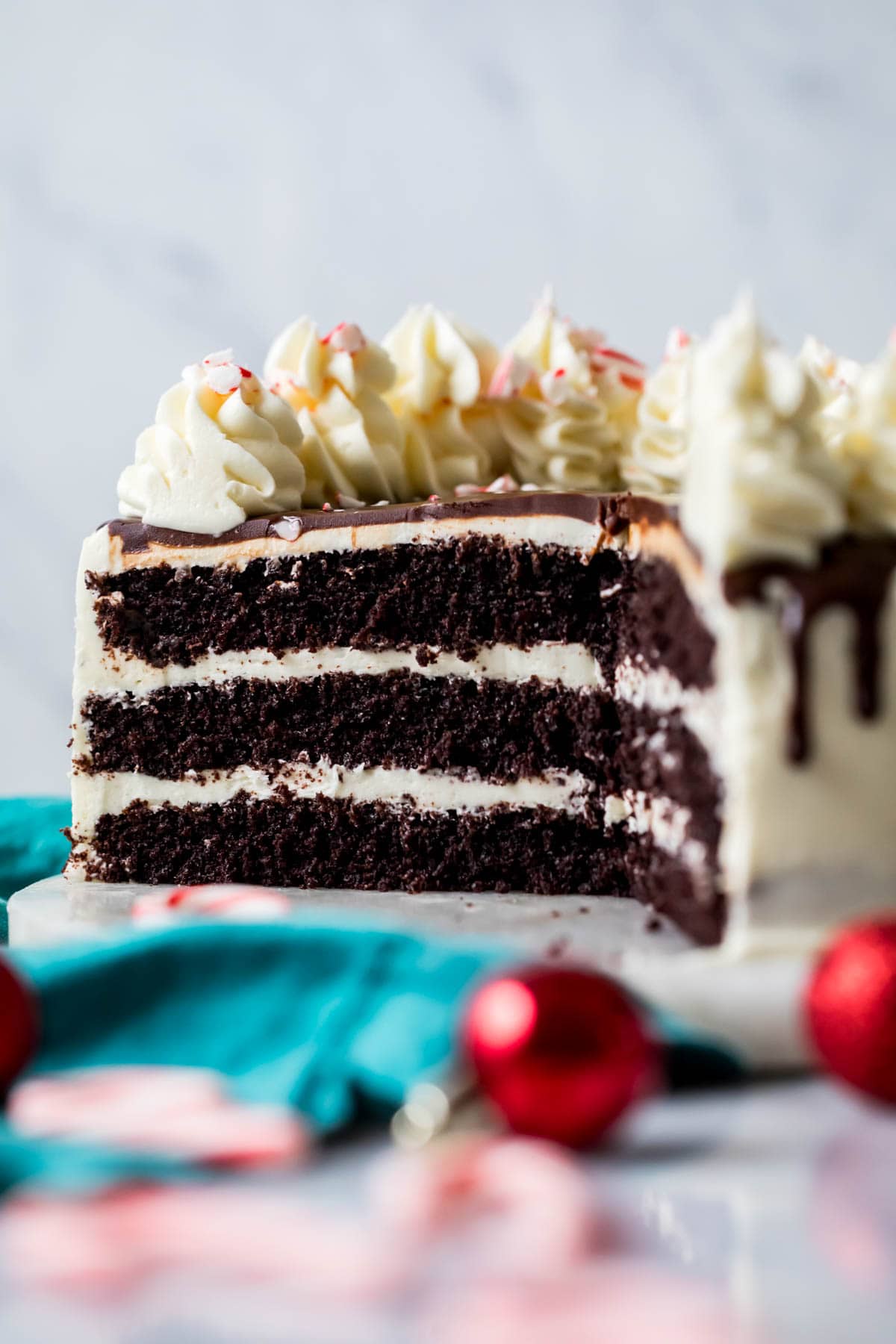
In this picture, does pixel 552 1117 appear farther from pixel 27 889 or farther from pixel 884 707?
pixel 27 889

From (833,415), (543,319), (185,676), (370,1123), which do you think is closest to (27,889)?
(185,676)

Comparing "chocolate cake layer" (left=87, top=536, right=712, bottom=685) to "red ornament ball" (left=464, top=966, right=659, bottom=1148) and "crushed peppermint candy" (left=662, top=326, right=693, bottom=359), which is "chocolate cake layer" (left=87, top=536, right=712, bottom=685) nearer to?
"crushed peppermint candy" (left=662, top=326, right=693, bottom=359)

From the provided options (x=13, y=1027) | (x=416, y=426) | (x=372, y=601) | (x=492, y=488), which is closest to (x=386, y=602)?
(x=372, y=601)

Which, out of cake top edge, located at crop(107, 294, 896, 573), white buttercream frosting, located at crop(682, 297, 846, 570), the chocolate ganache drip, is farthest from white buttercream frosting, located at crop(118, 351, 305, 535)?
the chocolate ganache drip

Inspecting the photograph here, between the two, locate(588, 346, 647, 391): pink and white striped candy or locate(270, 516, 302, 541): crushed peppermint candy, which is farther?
locate(588, 346, 647, 391): pink and white striped candy

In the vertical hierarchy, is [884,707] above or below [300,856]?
above

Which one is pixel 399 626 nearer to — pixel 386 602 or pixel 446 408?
pixel 386 602

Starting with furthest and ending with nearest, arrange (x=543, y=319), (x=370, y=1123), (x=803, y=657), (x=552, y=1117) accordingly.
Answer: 1. (x=543, y=319)
2. (x=803, y=657)
3. (x=370, y=1123)
4. (x=552, y=1117)
